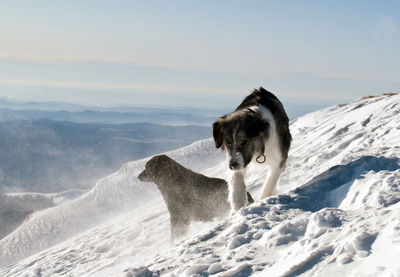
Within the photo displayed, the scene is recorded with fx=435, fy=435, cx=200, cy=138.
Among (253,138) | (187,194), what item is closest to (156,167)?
(187,194)

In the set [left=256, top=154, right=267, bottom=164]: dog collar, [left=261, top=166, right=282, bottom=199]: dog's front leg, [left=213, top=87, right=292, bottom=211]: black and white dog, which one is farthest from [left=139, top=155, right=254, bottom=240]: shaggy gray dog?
[left=256, top=154, right=267, bottom=164]: dog collar

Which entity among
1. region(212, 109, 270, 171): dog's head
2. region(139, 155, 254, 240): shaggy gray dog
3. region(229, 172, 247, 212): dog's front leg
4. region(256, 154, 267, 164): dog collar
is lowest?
region(139, 155, 254, 240): shaggy gray dog

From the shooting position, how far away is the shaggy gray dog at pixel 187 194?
408 inches

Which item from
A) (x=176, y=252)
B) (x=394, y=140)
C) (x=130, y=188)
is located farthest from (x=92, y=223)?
(x=176, y=252)

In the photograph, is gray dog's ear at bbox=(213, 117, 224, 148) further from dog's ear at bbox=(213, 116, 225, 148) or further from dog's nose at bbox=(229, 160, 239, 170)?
dog's nose at bbox=(229, 160, 239, 170)

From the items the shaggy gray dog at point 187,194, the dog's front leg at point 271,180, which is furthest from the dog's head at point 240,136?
the shaggy gray dog at point 187,194

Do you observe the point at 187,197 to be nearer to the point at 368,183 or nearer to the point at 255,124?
the point at 255,124

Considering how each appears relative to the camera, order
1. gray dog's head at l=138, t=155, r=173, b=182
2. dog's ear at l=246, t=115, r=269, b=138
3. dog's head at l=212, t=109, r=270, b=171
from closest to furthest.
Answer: dog's head at l=212, t=109, r=270, b=171
dog's ear at l=246, t=115, r=269, b=138
gray dog's head at l=138, t=155, r=173, b=182

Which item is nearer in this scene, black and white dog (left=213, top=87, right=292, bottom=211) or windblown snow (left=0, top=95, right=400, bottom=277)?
windblown snow (left=0, top=95, right=400, bottom=277)

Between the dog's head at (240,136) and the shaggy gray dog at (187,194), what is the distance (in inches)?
120

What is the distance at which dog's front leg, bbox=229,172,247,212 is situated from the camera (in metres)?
7.58

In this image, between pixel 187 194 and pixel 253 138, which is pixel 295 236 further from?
pixel 187 194

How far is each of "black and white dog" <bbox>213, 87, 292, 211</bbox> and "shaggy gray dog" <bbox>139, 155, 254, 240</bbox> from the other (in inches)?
85.3

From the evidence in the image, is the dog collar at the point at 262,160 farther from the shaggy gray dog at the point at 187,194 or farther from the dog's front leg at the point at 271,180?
the shaggy gray dog at the point at 187,194
